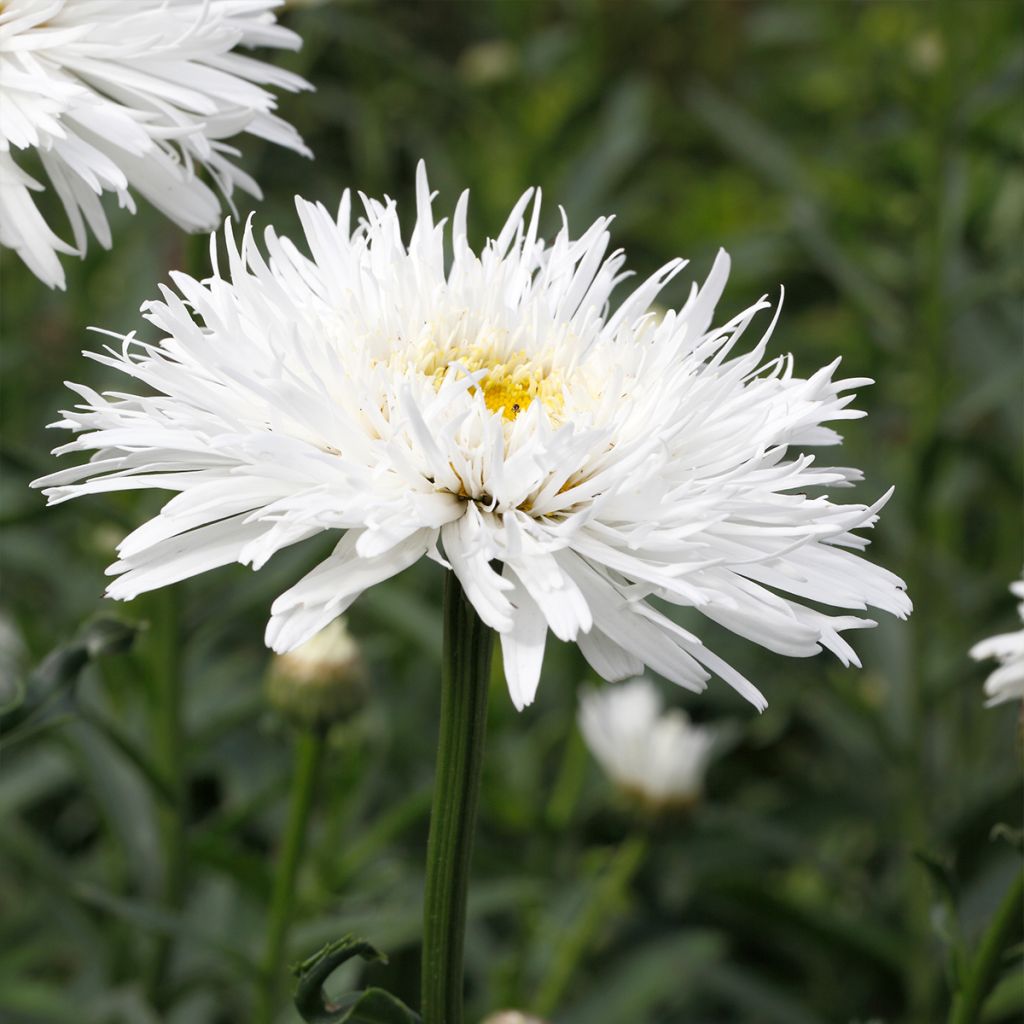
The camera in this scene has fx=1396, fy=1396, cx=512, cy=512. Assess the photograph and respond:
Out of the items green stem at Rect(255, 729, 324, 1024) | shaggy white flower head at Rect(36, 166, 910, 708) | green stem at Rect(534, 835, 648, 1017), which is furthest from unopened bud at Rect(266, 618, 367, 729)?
shaggy white flower head at Rect(36, 166, 910, 708)

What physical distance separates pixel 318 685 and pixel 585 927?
557 mm

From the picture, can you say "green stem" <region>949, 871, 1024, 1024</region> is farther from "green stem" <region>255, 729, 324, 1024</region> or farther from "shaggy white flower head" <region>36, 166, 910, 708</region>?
"green stem" <region>255, 729, 324, 1024</region>

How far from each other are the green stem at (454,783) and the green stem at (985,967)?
17.1 inches

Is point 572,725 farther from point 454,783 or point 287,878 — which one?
point 454,783

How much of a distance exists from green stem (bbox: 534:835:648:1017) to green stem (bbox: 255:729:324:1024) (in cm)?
46

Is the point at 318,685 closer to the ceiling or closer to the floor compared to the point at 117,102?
closer to the floor

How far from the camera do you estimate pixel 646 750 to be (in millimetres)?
2100

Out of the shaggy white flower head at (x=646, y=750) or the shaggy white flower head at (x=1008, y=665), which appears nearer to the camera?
the shaggy white flower head at (x=1008, y=665)

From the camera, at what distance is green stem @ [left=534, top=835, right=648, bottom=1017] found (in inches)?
71.8

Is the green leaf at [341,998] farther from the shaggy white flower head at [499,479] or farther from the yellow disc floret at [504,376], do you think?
the yellow disc floret at [504,376]

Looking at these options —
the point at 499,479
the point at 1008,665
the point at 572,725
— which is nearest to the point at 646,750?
the point at 572,725

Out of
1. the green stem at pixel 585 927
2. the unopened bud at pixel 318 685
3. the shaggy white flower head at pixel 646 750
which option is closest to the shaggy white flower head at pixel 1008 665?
the unopened bud at pixel 318 685

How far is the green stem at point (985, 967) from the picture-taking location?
1055mm

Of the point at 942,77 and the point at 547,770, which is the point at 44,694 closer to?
the point at 547,770
